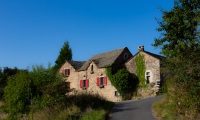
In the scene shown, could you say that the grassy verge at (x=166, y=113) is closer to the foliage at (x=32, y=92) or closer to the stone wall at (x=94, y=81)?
the foliage at (x=32, y=92)

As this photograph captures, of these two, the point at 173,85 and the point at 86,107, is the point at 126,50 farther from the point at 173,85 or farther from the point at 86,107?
the point at 173,85

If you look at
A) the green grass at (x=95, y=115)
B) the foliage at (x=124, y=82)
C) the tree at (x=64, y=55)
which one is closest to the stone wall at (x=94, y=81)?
the foliage at (x=124, y=82)

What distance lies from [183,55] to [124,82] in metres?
25.4

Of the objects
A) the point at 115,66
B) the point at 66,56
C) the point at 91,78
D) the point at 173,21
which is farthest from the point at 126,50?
the point at 173,21

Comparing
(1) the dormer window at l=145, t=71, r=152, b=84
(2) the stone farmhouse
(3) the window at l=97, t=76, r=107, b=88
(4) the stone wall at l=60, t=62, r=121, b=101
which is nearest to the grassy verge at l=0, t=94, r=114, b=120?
(2) the stone farmhouse

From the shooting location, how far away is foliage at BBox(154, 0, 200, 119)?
14.4 metres

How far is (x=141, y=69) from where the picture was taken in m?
41.1

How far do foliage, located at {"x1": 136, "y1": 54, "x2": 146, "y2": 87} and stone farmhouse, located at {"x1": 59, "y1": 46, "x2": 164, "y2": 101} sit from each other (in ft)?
1.46

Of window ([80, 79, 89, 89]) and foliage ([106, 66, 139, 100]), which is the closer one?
foliage ([106, 66, 139, 100])

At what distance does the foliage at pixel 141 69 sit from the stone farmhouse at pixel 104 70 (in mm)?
446

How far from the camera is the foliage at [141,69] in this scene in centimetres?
4056

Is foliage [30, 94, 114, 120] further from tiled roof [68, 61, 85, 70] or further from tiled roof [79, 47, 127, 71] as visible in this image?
tiled roof [68, 61, 85, 70]

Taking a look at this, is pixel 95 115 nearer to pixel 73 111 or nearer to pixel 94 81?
pixel 73 111

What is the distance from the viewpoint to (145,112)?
76.4 feet
